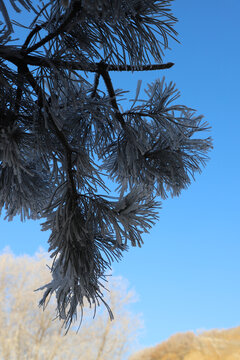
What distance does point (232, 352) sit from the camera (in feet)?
8.62

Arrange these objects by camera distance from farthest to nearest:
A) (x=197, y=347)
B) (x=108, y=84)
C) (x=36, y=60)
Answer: (x=197, y=347) → (x=108, y=84) → (x=36, y=60)

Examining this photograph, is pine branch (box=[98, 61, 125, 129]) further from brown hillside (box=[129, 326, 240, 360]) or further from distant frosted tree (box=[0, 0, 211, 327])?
brown hillside (box=[129, 326, 240, 360])

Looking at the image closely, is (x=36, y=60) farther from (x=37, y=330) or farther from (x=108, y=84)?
(x=37, y=330)

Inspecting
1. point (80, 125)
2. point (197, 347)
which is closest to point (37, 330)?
point (197, 347)

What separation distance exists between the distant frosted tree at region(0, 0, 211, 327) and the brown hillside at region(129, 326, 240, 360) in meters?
2.43

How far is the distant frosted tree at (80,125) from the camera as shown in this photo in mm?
510

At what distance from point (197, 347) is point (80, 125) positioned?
2629 millimetres

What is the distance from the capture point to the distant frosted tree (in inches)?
20.1

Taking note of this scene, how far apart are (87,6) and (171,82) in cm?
32

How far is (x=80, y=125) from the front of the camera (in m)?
0.68

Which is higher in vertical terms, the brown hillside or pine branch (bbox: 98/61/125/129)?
pine branch (bbox: 98/61/125/129)

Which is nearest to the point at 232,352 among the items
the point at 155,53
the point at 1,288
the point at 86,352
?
the point at 86,352

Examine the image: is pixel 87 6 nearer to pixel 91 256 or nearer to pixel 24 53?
pixel 24 53

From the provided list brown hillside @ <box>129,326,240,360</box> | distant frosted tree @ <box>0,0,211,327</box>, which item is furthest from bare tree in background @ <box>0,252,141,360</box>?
distant frosted tree @ <box>0,0,211,327</box>
